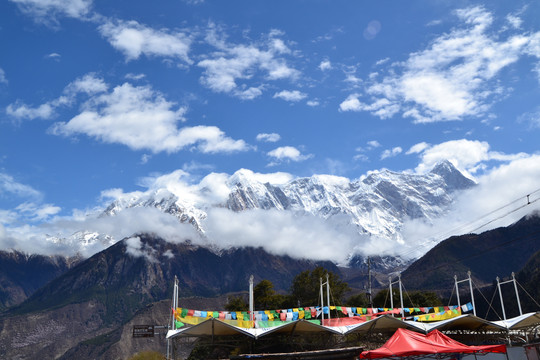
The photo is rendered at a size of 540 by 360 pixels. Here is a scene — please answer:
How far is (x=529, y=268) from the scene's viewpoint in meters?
153

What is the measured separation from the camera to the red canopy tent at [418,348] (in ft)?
64.1

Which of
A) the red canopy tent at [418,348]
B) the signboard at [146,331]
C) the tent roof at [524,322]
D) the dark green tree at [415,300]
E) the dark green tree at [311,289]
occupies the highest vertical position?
the dark green tree at [311,289]

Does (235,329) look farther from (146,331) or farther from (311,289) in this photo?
(311,289)

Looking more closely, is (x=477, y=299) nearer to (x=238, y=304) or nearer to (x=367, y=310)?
(x=238, y=304)

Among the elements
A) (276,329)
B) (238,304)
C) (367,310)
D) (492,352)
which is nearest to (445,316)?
(367,310)

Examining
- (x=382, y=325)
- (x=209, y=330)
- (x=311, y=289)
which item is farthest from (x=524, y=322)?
(x=311, y=289)

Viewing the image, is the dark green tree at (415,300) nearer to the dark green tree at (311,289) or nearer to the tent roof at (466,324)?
the dark green tree at (311,289)

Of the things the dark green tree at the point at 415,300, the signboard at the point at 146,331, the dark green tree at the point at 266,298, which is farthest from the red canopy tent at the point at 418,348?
the dark green tree at the point at 266,298

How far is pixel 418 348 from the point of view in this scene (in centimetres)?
1977

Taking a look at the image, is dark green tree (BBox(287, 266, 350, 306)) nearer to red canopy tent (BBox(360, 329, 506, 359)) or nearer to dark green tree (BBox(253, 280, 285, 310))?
dark green tree (BBox(253, 280, 285, 310))

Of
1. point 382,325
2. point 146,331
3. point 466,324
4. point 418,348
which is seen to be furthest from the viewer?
point 146,331

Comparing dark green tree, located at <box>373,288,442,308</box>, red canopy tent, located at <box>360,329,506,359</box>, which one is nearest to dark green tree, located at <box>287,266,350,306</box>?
dark green tree, located at <box>373,288,442,308</box>

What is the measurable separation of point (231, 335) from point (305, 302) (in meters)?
49.8

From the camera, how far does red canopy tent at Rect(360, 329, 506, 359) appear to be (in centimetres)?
1953
